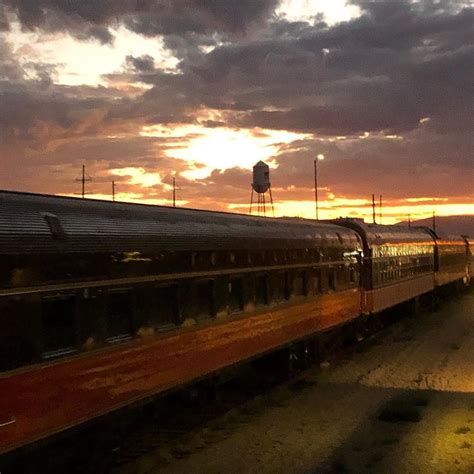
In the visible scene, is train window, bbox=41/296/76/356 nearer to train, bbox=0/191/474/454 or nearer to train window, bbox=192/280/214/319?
train, bbox=0/191/474/454

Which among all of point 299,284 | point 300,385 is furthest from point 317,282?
point 300,385

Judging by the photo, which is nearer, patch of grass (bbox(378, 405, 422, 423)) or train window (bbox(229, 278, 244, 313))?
train window (bbox(229, 278, 244, 313))

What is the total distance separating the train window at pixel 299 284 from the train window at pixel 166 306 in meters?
5.33

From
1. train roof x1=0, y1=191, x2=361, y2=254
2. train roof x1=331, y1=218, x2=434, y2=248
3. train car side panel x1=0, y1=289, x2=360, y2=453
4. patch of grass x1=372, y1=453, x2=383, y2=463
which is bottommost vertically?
patch of grass x1=372, y1=453, x2=383, y2=463

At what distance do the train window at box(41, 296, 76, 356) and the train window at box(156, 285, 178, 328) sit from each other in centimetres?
197

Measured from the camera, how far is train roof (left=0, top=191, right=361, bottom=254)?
752 cm

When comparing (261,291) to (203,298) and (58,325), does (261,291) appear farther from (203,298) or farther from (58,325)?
(58,325)

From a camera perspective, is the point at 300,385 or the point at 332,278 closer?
the point at 300,385

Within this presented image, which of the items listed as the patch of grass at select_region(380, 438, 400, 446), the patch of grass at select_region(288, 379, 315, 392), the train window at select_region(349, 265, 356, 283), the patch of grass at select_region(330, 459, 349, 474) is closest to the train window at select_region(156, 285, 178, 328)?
the patch of grass at select_region(330, 459, 349, 474)

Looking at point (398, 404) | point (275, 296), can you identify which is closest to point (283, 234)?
point (275, 296)

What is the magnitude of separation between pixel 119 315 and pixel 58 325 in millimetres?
1220

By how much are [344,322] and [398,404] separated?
608 cm

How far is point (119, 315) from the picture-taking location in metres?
9.04

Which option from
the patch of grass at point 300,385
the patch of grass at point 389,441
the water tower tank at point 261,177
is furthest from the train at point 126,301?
the water tower tank at point 261,177
